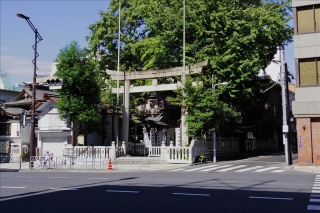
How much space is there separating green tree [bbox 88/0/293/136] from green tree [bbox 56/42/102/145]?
22.7 ft

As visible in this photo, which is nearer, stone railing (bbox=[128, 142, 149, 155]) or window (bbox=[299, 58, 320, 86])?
window (bbox=[299, 58, 320, 86])

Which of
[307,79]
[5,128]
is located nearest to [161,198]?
[307,79]

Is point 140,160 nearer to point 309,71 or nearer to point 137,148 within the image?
point 137,148

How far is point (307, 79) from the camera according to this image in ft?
81.9

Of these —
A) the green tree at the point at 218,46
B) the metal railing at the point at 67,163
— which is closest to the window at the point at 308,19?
the green tree at the point at 218,46

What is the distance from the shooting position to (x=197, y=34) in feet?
111

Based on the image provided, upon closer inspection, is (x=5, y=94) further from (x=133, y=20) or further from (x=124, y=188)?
(x=124, y=188)

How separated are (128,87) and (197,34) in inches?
299

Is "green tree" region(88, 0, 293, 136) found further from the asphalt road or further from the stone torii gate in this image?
the asphalt road

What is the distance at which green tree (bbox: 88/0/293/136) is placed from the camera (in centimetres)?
2994

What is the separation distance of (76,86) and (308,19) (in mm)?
18187

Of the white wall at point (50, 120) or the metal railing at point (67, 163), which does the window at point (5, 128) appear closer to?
the white wall at point (50, 120)

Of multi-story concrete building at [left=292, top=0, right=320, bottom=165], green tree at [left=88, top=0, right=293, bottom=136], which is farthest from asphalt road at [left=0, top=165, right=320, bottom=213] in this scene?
green tree at [left=88, top=0, right=293, bottom=136]

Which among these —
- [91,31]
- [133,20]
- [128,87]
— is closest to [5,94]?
[91,31]
